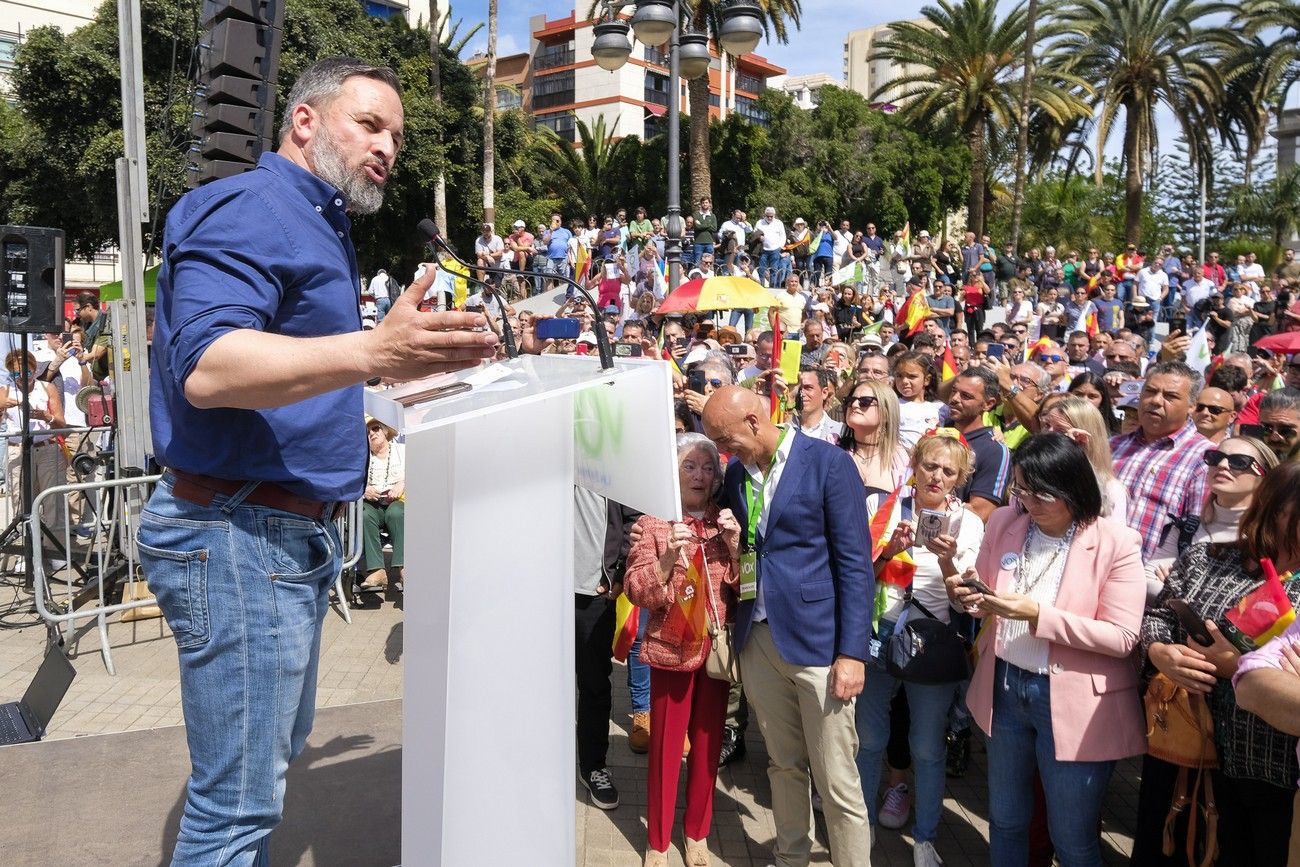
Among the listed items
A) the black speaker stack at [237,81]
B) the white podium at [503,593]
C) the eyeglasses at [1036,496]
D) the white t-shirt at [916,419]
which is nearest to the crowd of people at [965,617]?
the eyeglasses at [1036,496]

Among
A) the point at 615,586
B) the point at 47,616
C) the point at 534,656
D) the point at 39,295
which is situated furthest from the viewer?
the point at 39,295

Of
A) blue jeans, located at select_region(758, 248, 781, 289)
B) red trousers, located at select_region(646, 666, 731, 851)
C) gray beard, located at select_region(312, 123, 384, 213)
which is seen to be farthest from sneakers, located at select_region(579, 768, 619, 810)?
blue jeans, located at select_region(758, 248, 781, 289)

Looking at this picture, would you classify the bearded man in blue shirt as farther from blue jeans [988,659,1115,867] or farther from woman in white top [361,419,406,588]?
woman in white top [361,419,406,588]

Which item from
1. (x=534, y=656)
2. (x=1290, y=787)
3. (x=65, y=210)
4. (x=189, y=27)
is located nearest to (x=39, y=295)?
(x=534, y=656)

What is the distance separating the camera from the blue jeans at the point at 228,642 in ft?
6.80

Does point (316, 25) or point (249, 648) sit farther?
point (316, 25)

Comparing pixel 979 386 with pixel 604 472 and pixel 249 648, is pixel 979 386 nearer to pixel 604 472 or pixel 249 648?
pixel 604 472

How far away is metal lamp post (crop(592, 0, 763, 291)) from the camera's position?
37.3ft

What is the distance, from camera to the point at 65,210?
2778cm

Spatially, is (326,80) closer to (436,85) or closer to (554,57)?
(436,85)

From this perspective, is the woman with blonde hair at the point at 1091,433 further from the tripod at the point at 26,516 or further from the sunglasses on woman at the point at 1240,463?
the tripod at the point at 26,516

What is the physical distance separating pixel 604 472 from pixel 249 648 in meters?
0.81

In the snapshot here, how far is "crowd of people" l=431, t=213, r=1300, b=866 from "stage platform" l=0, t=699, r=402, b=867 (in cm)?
109

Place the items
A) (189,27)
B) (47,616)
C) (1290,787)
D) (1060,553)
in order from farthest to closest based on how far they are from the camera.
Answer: (189,27) < (47,616) < (1060,553) < (1290,787)
